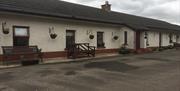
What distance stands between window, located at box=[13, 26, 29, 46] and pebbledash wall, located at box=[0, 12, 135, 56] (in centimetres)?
21

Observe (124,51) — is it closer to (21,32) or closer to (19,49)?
(21,32)

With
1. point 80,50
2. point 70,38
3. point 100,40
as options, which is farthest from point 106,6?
point 80,50

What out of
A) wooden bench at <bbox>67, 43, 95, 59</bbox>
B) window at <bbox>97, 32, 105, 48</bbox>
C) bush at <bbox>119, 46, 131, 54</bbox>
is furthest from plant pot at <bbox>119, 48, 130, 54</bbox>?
wooden bench at <bbox>67, 43, 95, 59</bbox>

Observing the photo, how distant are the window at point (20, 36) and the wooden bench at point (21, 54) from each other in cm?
52

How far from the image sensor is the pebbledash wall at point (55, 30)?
41.2 ft

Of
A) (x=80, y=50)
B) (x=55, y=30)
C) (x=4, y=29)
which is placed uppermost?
(x=55, y=30)

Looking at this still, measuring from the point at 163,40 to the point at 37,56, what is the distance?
64.2ft

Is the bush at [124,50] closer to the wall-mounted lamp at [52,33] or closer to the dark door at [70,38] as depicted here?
the dark door at [70,38]

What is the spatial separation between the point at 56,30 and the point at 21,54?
335 cm

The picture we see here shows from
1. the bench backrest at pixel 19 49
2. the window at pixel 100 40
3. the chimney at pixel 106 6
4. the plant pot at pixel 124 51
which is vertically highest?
the chimney at pixel 106 6

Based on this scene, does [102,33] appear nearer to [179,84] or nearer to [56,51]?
[56,51]

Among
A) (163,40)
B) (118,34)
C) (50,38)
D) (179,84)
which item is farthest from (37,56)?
(163,40)

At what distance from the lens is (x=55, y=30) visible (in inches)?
586

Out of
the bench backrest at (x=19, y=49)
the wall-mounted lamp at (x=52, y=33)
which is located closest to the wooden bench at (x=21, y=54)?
the bench backrest at (x=19, y=49)
